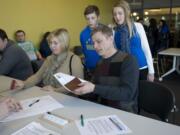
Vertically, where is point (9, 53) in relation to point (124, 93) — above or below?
above

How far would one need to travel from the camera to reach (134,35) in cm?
260

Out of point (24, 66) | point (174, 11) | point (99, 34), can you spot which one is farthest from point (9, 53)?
point (174, 11)

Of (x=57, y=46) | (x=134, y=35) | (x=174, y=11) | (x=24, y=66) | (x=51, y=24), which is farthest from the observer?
(x=174, y=11)

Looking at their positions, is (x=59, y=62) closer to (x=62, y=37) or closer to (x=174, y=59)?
(x=62, y=37)

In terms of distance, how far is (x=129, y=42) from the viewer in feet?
8.50

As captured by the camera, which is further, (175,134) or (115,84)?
(115,84)

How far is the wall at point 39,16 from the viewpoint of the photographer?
5.25 m

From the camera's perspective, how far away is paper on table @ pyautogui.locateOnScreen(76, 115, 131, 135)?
51.3 inches

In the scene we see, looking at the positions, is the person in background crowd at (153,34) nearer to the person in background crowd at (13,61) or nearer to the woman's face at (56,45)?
the person in background crowd at (13,61)

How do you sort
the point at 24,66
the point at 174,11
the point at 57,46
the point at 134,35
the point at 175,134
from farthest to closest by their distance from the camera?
the point at 174,11
the point at 24,66
the point at 134,35
the point at 57,46
the point at 175,134

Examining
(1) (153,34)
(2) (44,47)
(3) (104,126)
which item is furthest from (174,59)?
(3) (104,126)

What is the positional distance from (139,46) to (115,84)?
3.24ft

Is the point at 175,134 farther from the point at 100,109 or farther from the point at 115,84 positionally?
the point at 115,84

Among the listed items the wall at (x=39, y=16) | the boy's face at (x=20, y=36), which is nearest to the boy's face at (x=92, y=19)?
the boy's face at (x=20, y=36)
